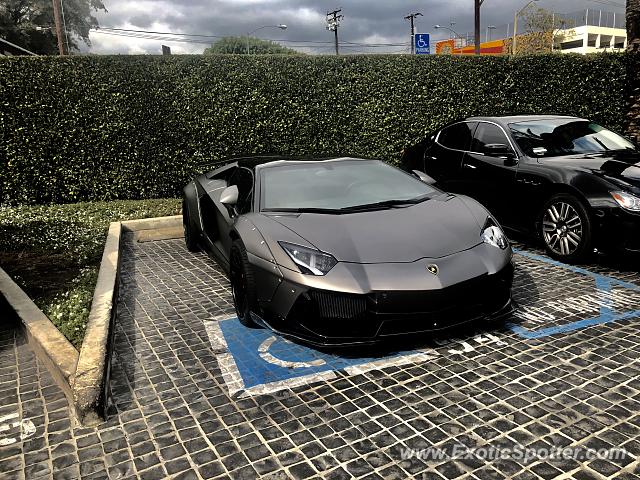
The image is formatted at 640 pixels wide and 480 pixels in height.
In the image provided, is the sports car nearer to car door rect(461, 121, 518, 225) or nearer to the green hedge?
car door rect(461, 121, 518, 225)

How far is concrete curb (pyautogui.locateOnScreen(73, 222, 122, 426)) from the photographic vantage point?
9.12 ft

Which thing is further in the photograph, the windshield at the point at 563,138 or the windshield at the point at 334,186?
the windshield at the point at 563,138

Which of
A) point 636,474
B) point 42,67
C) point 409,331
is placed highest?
point 42,67

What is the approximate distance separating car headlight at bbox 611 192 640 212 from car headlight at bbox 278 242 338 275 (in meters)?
3.04

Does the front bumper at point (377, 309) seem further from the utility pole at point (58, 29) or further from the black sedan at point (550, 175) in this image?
the utility pole at point (58, 29)

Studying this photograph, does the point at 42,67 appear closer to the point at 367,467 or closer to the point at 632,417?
the point at 367,467

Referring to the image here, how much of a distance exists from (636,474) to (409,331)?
137 centimetres

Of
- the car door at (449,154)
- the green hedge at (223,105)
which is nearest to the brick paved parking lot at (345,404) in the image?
the car door at (449,154)

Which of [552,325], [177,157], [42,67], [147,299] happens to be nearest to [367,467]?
[552,325]

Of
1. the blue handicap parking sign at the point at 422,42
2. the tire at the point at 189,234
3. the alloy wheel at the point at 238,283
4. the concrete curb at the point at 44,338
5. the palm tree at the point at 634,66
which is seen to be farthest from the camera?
the blue handicap parking sign at the point at 422,42

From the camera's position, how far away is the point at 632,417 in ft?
8.70

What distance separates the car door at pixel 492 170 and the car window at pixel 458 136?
0.12 metres

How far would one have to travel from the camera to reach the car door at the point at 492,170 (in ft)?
19.2

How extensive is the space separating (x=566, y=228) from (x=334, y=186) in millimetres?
2543
